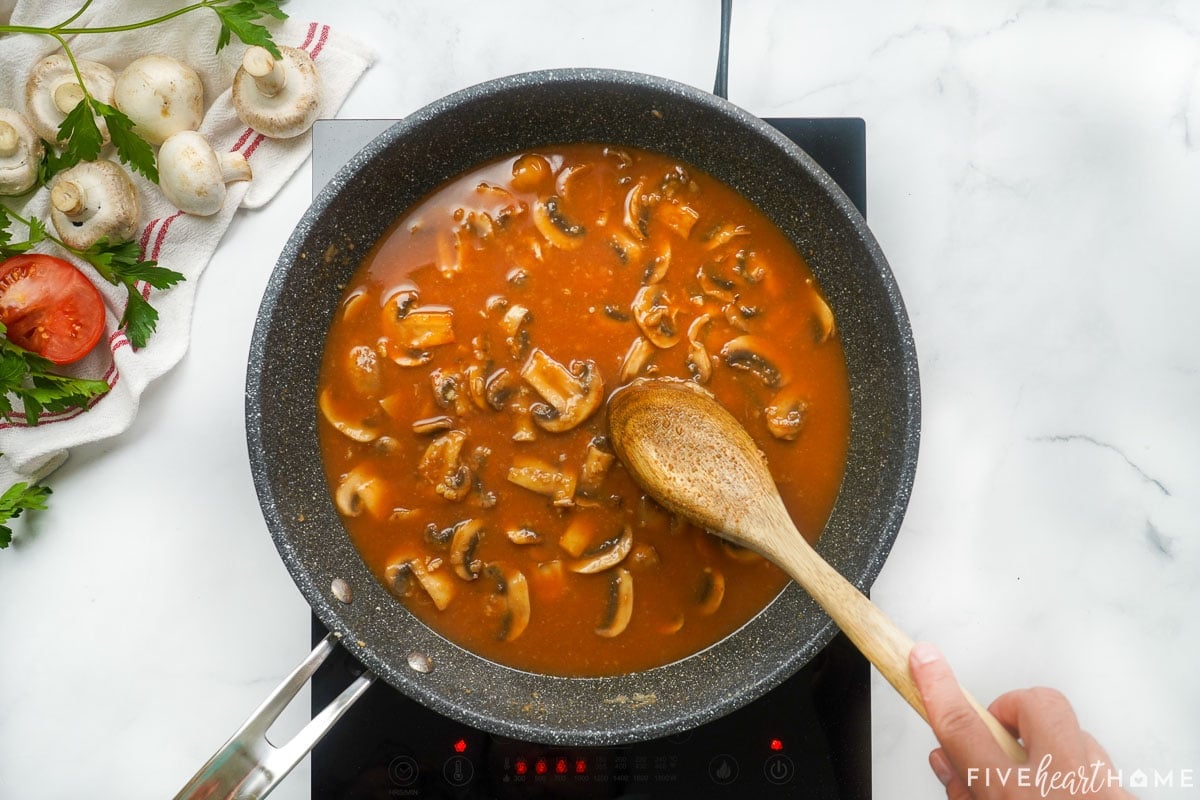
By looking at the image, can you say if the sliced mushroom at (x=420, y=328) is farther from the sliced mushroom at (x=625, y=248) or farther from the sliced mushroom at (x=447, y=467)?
the sliced mushroom at (x=625, y=248)

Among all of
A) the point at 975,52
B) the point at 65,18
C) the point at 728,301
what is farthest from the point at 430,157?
the point at 975,52

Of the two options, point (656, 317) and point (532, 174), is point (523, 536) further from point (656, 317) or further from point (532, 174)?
point (532, 174)

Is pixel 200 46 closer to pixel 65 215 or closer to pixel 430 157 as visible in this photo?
pixel 65 215

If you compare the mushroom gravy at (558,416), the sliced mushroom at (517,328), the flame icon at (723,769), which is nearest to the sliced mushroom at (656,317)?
the mushroom gravy at (558,416)

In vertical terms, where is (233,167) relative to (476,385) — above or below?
below

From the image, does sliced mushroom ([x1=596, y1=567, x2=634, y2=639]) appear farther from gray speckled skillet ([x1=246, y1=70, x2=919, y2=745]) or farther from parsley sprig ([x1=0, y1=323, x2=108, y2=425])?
parsley sprig ([x1=0, y1=323, x2=108, y2=425])

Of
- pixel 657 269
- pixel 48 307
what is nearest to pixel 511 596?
pixel 657 269
